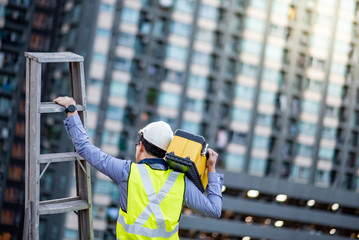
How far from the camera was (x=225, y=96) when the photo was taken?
4212 centimetres

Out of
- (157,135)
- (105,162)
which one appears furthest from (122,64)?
(105,162)

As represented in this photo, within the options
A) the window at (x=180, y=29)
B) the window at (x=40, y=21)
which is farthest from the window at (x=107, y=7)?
the window at (x=40, y=21)

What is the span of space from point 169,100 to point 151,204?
36.6 m

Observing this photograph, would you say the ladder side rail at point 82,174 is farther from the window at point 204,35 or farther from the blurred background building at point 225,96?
the window at point 204,35

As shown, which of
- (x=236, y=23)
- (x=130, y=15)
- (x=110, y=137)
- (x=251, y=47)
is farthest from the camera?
(x=251, y=47)

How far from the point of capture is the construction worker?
320cm

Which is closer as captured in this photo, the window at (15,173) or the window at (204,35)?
the window at (204,35)

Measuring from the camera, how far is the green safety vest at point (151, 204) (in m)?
3.20

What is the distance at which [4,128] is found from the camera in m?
46.8

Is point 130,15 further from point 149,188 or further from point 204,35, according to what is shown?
point 149,188

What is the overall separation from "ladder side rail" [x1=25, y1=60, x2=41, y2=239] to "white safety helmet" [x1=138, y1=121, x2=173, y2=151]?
2.73 ft

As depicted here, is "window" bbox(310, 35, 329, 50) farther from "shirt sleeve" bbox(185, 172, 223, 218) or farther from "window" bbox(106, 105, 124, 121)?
"shirt sleeve" bbox(185, 172, 223, 218)

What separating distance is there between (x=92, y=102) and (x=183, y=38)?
23.0 ft

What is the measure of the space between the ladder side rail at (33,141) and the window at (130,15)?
113 feet
